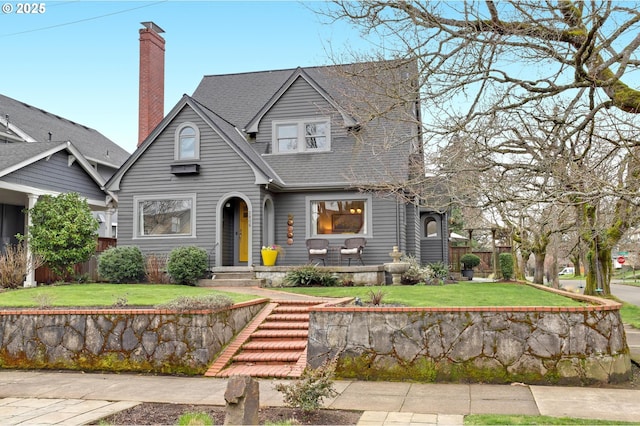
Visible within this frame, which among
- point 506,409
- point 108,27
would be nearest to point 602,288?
point 506,409

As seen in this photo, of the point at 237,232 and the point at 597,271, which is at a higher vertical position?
the point at 237,232

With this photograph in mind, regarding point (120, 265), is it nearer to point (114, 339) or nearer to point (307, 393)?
point (114, 339)

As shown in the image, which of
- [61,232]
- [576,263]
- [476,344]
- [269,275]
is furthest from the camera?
[576,263]

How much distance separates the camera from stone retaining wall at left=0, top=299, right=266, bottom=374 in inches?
355

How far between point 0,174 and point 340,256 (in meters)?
10.3

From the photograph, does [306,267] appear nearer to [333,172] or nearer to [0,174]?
[333,172]

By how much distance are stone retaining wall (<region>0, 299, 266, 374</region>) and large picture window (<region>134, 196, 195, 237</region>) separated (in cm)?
902

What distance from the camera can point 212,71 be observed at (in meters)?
25.2

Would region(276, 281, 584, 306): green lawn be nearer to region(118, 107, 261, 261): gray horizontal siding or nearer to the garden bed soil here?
the garden bed soil

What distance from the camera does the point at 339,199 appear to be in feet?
61.3

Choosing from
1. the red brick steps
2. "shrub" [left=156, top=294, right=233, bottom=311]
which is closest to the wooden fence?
the red brick steps

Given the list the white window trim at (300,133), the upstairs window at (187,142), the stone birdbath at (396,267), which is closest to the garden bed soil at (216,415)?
the stone birdbath at (396,267)

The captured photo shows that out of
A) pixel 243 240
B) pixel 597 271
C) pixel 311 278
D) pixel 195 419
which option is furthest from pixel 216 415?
pixel 597 271

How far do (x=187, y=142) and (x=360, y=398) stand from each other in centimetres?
1334
